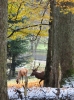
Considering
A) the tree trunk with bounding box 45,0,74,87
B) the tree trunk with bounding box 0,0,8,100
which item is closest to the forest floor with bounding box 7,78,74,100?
the tree trunk with bounding box 0,0,8,100

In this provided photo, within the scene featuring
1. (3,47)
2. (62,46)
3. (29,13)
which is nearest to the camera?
(3,47)

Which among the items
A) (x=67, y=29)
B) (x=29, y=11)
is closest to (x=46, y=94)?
(x=67, y=29)

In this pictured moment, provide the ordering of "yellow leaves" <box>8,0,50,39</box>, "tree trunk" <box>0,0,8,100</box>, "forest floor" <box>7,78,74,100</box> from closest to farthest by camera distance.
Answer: "tree trunk" <box>0,0,8,100</box>
"forest floor" <box>7,78,74,100</box>
"yellow leaves" <box>8,0,50,39</box>

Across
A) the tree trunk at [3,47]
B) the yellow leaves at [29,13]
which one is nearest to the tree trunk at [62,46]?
the yellow leaves at [29,13]

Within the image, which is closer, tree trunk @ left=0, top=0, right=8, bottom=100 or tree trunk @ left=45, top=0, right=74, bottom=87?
tree trunk @ left=0, top=0, right=8, bottom=100

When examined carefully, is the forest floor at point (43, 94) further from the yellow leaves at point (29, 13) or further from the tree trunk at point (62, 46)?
the yellow leaves at point (29, 13)

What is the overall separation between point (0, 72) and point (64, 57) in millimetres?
4532

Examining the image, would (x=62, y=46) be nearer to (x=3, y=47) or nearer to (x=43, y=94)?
(x=43, y=94)

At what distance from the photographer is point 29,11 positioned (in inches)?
533

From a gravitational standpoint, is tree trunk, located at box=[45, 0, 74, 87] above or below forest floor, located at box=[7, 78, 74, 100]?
above

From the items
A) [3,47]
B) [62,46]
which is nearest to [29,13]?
[62,46]

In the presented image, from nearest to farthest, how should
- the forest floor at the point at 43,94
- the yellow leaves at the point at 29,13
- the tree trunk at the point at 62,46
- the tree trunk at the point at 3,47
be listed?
the tree trunk at the point at 3,47
the forest floor at the point at 43,94
the tree trunk at the point at 62,46
the yellow leaves at the point at 29,13

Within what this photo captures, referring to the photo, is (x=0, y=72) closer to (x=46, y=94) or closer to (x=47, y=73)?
(x=46, y=94)

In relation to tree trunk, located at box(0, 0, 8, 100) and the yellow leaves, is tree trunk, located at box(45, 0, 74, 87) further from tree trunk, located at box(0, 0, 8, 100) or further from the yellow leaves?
tree trunk, located at box(0, 0, 8, 100)
